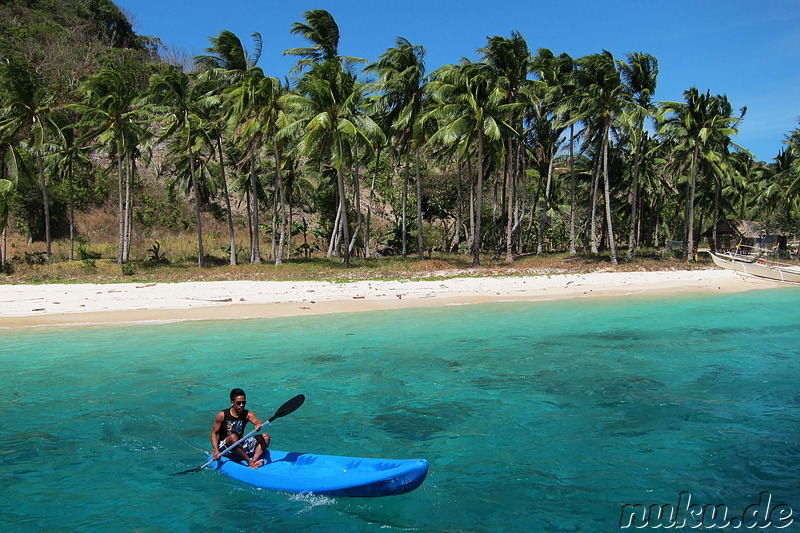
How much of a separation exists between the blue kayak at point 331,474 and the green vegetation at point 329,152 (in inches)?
771

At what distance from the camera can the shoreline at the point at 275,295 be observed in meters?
18.5

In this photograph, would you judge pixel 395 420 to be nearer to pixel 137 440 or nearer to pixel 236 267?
pixel 137 440

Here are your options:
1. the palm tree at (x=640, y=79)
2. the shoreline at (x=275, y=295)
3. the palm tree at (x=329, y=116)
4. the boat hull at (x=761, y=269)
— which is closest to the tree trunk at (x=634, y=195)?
the palm tree at (x=640, y=79)

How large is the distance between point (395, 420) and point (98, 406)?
16.9 feet

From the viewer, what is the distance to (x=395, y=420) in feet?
30.3

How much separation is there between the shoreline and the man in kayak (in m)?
11.8

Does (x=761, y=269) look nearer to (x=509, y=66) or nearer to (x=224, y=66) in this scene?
(x=509, y=66)

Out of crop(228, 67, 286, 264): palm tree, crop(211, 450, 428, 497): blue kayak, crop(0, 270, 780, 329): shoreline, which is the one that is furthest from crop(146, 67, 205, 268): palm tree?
crop(211, 450, 428, 497): blue kayak

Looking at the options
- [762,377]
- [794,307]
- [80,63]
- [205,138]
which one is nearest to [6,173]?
[205,138]

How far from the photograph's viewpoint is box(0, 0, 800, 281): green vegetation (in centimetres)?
2686

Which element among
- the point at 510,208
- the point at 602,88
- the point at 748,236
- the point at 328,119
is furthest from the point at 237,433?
the point at 748,236

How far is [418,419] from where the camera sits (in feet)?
30.4

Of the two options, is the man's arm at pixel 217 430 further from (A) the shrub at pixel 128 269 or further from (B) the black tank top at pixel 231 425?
(A) the shrub at pixel 128 269

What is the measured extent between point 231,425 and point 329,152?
850 inches
